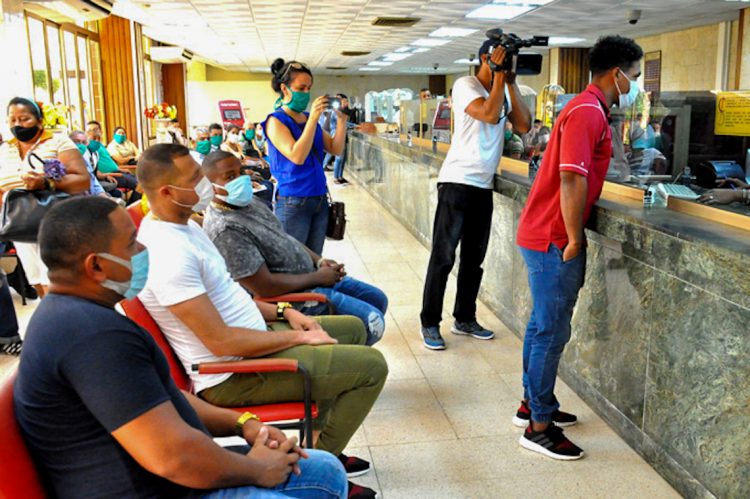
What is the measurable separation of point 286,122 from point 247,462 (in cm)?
227

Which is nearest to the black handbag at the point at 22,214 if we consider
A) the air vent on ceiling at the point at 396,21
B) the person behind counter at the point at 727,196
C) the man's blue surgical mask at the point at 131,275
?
the man's blue surgical mask at the point at 131,275

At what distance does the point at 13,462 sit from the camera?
1.14 m

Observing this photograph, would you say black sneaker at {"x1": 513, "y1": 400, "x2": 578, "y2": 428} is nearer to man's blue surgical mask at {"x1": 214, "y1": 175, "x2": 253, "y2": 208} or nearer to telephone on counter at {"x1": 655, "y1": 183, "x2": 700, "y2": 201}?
telephone on counter at {"x1": 655, "y1": 183, "x2": 700, "y2": 201}

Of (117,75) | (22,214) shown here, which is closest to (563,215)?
(22,214)

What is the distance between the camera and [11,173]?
4512 millimetres

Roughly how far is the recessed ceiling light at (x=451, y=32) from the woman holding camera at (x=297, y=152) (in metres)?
9.92

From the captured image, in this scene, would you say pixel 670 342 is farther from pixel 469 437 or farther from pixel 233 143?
pixel 233 143

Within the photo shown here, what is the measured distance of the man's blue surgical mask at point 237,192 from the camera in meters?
2.49

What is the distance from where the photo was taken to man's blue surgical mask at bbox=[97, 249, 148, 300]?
1.29 meters

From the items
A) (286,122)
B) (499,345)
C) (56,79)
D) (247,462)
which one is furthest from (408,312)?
(56,79)

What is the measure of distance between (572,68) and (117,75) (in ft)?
34.3

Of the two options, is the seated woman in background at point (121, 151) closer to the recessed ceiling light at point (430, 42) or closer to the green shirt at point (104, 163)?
the green shirt at point (104, 163)

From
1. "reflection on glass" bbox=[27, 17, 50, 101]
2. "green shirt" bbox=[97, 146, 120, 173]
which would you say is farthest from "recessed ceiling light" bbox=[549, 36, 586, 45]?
"green shirt" bbox=[97, 146, 120, 173]

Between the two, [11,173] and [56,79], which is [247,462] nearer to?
[11,173]
